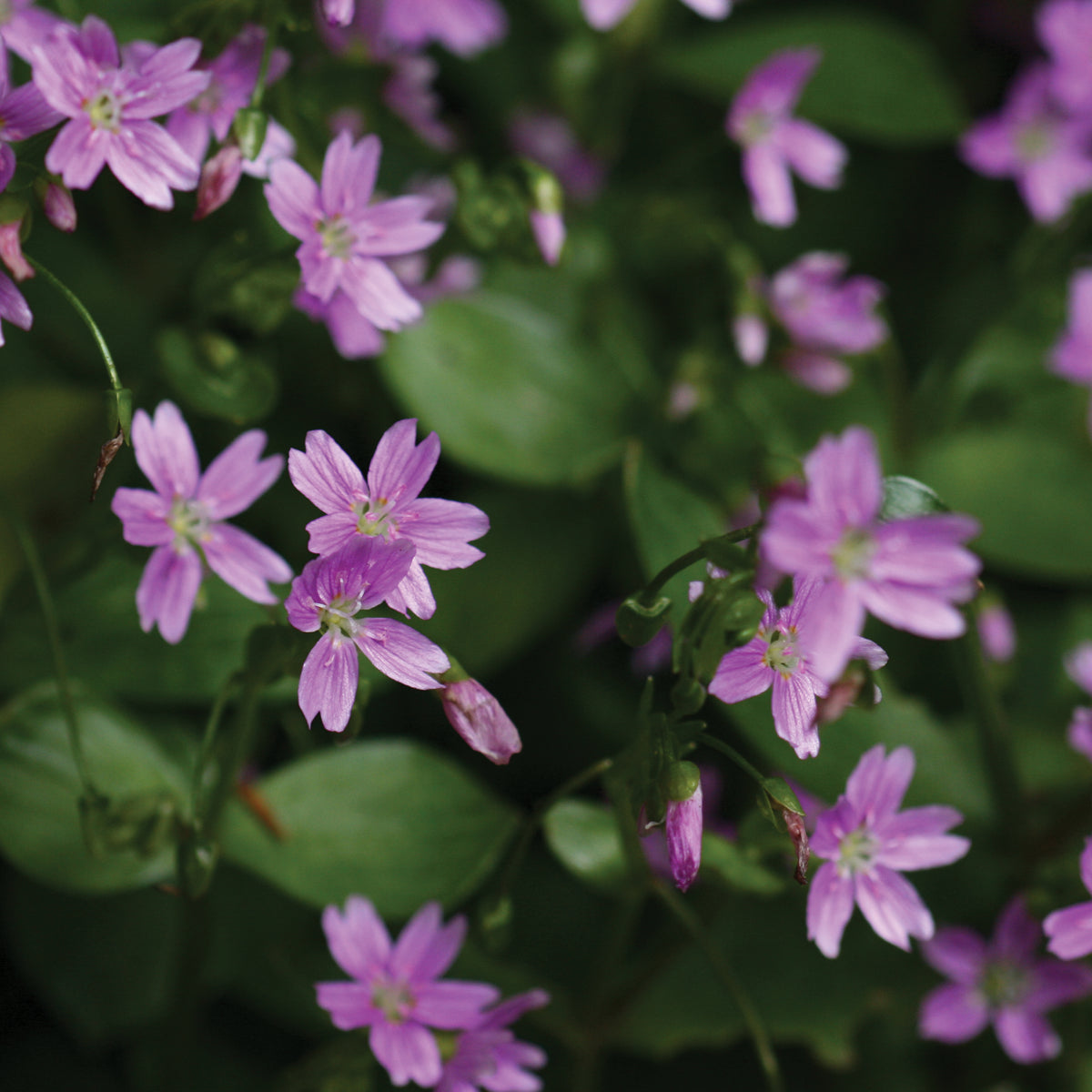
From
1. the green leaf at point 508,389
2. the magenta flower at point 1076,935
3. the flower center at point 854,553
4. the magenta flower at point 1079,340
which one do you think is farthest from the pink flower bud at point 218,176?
the magenta flower at point 1079,340

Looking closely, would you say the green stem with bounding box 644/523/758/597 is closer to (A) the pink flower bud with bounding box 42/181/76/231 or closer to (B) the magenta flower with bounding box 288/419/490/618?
(B) the magenta flower with bounding box 288/419/490/618

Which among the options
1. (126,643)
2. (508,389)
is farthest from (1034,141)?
(126,643)

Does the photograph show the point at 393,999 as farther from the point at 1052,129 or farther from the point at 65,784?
the point at 1052,129

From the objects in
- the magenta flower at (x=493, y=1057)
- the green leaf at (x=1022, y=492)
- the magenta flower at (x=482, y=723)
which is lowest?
the green leaf at (x=1022, y=492)

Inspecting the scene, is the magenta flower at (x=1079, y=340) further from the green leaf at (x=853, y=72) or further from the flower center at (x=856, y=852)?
the flower center at (x=856, y=852)

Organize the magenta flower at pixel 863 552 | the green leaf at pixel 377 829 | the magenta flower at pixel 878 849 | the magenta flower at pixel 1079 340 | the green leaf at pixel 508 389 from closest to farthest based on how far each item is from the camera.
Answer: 1. the magenta flower at pixel 863 552
2. the magenta flower at pixel 878 849
3. the green leaf at pixel 377 829
4. the green leaf at pixel 508 389
5. the magenta flower at pixel 1079 340

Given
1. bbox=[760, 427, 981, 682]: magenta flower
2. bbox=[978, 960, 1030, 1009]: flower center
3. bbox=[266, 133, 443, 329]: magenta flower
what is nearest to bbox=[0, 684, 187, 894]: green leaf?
bbox=[266, 133, 443, 329]: magenta flower
